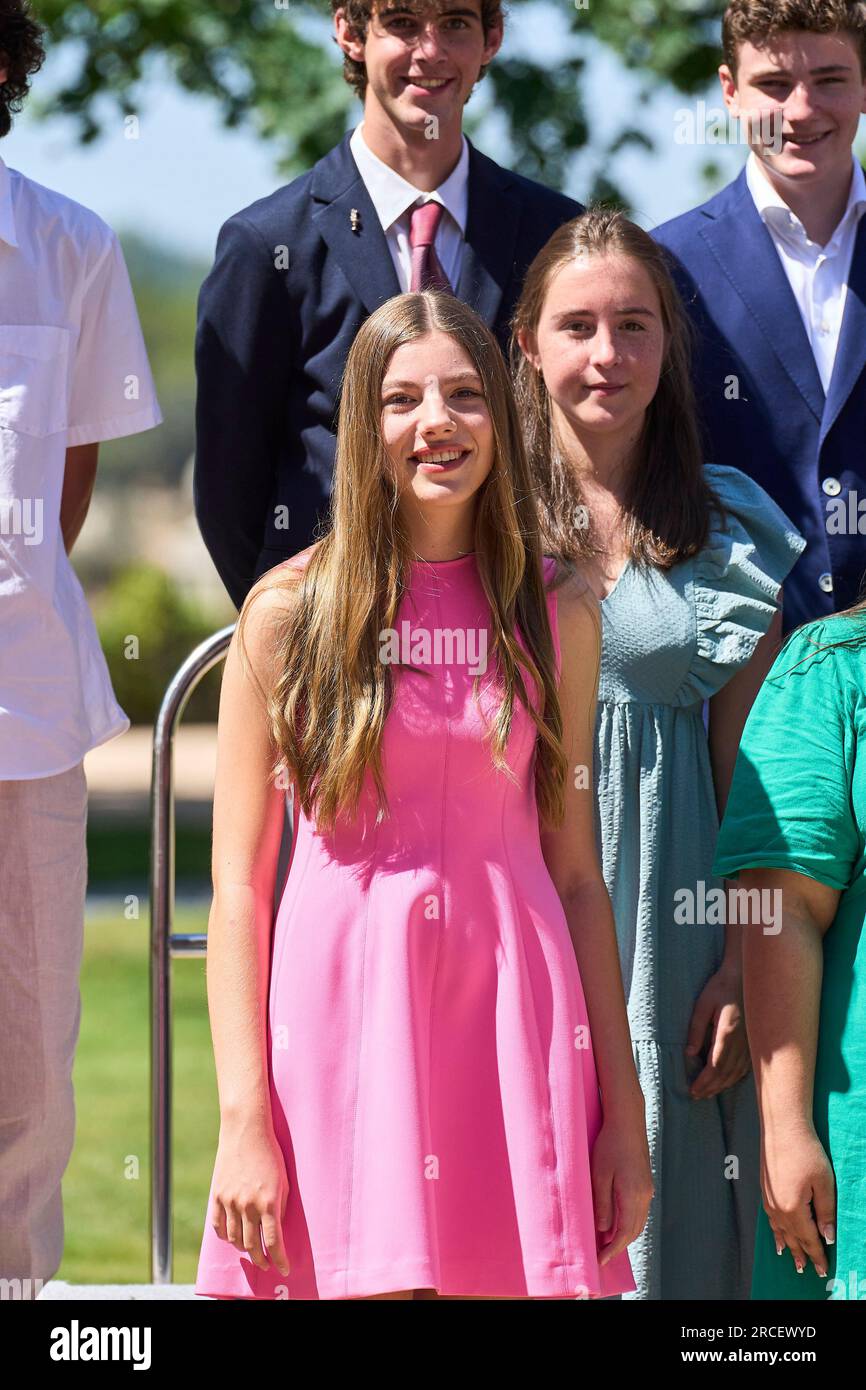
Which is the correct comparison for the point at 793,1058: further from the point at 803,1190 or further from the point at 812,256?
A: the point at 812,256

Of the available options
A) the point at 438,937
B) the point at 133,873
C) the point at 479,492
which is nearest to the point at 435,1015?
the point at 438,937

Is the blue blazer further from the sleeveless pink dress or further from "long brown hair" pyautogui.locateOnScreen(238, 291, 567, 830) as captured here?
the sleeveless pink dress

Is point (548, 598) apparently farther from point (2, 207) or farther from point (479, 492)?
point (2, 207)

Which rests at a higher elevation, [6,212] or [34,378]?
[6,212]

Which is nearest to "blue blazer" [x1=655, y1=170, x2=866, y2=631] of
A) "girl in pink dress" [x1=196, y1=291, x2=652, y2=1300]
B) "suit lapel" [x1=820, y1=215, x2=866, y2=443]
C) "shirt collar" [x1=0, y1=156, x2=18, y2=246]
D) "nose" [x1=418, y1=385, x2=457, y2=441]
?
"suit lapel" [x1=820, y1=215, x2=866, y2=443]

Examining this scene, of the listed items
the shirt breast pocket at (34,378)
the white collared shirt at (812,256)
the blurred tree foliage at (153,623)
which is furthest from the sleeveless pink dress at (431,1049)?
the blurred tree foliage at (153,623)

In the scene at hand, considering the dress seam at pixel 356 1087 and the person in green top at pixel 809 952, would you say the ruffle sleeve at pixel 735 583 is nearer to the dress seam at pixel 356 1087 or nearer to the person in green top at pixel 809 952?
the person in green top at pixel 809 952

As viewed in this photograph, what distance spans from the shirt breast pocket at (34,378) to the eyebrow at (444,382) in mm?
968

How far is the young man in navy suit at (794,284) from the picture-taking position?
440 cm

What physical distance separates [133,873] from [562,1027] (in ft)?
46.2

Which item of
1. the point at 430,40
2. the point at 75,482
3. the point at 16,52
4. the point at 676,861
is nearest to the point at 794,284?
the point at 430,40

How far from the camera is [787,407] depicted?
4.44 meters

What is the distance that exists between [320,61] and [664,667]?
246 inches

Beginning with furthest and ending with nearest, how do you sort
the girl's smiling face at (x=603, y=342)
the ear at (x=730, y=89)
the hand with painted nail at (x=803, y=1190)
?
the ear at (x=730, y=89), the girl's smiling face at (x=603, y=342), the hand with painted nail at (x=803, y=1190)
